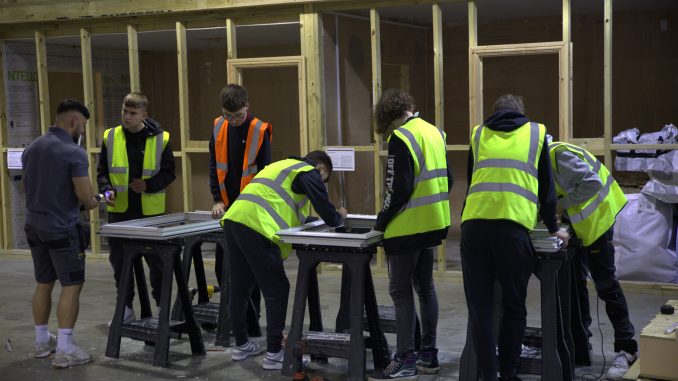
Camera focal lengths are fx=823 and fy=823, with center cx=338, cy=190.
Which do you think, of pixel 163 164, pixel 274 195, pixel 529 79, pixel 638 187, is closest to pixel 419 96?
pixel 529 79

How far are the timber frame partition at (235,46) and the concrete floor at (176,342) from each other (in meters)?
1.03

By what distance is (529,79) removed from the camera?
8930mm

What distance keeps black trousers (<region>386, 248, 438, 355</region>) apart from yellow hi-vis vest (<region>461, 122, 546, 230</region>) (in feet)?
1.65

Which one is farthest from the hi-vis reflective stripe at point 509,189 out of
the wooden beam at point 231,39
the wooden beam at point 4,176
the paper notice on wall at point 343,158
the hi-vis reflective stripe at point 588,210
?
the wooden beam at point 4,176

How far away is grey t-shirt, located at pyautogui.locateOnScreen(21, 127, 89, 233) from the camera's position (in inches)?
183

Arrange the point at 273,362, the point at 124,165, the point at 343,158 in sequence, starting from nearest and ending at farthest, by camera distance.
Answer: the point at 273,362
the point at 124,165
the point at 343,158

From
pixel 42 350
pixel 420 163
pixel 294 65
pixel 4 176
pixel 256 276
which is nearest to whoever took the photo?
pixel 420 163

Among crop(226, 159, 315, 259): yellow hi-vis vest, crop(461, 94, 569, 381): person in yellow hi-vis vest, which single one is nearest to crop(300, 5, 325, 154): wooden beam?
crop(226, 159, 315, 259): yellow hi-vis vest

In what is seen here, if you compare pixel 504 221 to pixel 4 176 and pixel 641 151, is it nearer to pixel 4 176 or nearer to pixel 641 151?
pixel 641 151

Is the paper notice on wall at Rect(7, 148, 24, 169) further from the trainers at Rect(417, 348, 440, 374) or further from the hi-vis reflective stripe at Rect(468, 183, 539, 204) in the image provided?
the hi-vis reflective stripe at Rect(468, 183, 539, 204)

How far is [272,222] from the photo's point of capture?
14.6 ft

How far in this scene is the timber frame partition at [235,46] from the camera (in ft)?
21.1

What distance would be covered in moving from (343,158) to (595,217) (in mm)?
3240

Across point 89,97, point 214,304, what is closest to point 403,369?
point 214,304
